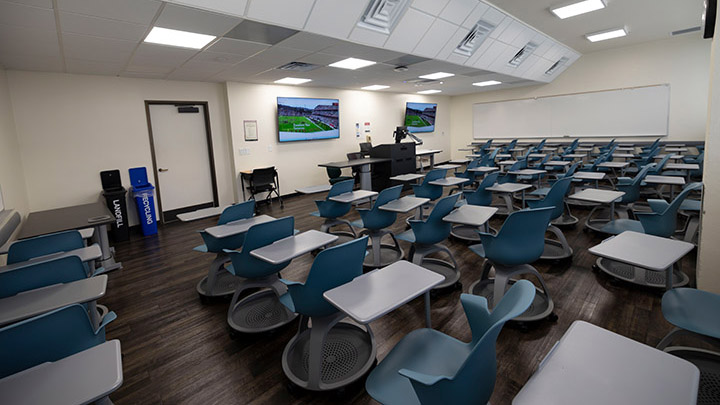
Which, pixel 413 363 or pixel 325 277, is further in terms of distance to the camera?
pixel 325 277

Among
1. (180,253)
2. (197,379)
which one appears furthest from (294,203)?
(197,379)

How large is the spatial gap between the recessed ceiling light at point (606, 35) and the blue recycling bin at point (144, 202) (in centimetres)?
980

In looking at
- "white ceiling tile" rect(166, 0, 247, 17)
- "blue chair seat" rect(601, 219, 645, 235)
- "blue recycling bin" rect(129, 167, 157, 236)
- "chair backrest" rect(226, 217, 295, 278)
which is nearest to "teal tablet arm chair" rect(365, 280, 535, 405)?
"chair backrest" rect(226, 217, 295, 278)

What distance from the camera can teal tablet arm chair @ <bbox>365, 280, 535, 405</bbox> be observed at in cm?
115

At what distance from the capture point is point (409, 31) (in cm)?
511

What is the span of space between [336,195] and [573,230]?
3.39 metres

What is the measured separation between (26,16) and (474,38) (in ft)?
20.8

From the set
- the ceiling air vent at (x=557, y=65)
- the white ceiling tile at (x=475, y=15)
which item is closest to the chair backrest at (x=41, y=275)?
the white ceiling tile at (x=475, y=15)

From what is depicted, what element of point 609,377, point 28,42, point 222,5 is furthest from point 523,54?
point 28,42

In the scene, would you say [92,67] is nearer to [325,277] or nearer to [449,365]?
[325,277]

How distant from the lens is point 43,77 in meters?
5.06

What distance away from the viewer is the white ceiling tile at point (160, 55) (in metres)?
4.25

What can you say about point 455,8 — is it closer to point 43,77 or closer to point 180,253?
point 180,253

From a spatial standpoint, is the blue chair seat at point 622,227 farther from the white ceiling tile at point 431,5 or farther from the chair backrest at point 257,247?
the white ceiling tile at point 431,5
